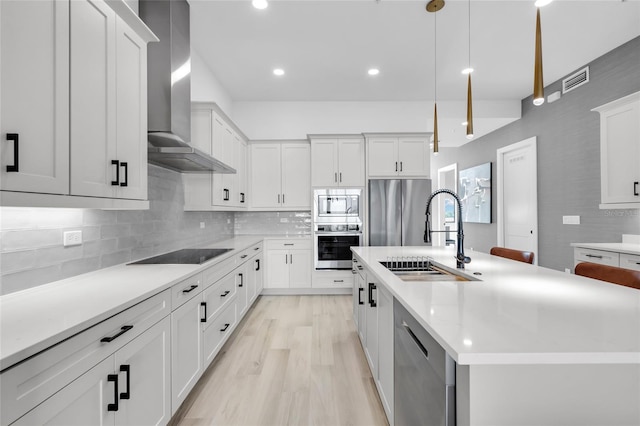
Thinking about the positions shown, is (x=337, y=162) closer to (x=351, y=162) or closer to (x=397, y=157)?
(x=351, y=162)

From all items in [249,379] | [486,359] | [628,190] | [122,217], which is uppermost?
[628,190]

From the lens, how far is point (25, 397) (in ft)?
2.68

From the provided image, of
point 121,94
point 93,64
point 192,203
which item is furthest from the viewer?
point 192,203

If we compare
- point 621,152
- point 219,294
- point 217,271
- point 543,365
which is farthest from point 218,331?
point 621,152

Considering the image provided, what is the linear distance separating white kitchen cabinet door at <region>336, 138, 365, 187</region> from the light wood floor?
6.66ft

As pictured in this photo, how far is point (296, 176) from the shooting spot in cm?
461

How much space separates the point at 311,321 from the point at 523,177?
4.20m

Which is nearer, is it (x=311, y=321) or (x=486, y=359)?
(x=486, y=359)

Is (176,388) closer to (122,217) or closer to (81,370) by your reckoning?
(81,370)

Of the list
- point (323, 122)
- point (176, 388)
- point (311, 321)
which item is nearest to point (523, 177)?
point (323, 122)

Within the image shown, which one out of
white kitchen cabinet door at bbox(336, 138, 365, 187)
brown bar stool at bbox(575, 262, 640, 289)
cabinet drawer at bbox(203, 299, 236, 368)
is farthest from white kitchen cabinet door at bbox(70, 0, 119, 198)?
white kitchen cabinet door at bbox(336, 138, 365, 187)

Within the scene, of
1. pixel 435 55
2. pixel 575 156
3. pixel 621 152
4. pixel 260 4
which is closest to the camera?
pixel 260 4

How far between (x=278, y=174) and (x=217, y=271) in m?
2.50

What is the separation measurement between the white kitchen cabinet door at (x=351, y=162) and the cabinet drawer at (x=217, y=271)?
222cm
